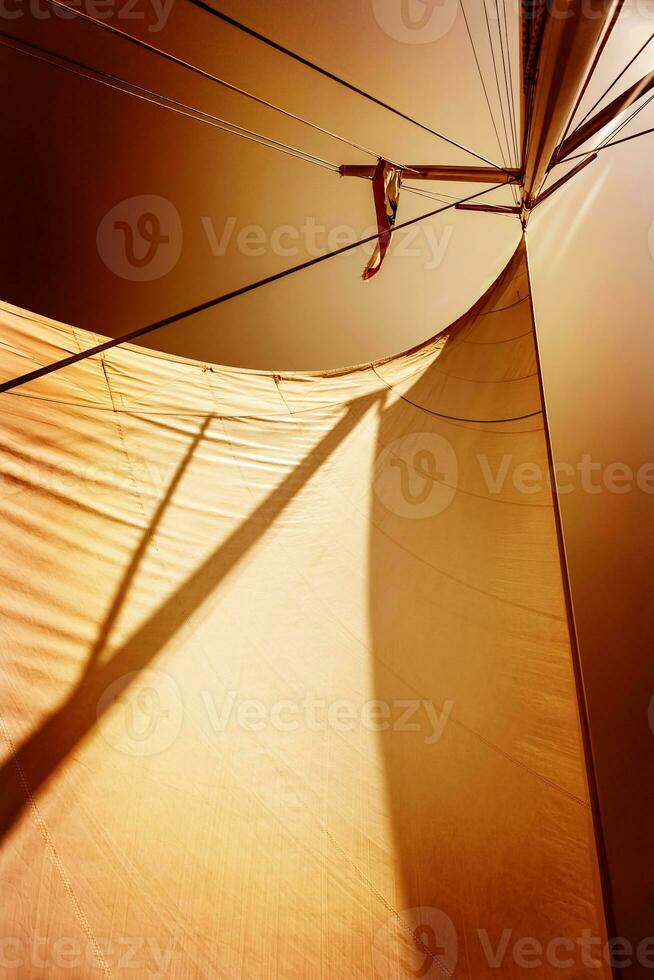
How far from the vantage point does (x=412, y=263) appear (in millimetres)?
3344

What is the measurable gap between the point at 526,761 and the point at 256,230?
129 inches

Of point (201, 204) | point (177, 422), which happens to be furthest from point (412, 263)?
point (177, 422)
